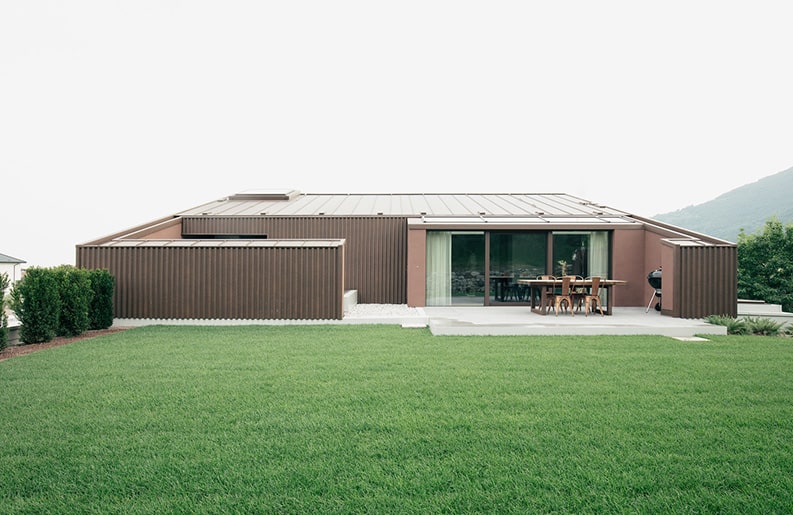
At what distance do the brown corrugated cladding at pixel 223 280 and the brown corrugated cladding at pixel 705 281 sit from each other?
325 inches

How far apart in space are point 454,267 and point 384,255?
2396 millimetres

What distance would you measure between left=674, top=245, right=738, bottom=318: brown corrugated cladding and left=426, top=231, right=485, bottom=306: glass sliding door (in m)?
5.06

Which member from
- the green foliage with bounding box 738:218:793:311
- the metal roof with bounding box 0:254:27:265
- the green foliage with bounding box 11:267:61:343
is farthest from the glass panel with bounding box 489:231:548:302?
the metal roof with bounding box 0:254:27:265

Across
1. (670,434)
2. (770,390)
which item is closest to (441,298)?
(770,390)

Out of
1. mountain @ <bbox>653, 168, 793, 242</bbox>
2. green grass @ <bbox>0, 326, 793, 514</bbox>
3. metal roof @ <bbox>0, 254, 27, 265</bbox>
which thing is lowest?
green grass @ <bbox>0, 326, 793, 514</bbox>

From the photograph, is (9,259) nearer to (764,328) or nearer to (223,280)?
(223,280)

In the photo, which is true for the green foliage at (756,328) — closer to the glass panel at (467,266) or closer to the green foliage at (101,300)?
the glass panel at (467,266)

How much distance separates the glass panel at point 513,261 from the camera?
51.3 feet

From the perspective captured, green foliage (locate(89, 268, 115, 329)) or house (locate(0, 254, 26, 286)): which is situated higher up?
house (locate(0, 254, 26, 286))

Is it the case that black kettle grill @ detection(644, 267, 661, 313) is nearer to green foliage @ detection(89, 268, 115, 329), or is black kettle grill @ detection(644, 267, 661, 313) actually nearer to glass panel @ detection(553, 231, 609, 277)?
glass panel @ detection(553, 231, 609, 277)

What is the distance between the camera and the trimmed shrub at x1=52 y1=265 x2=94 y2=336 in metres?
10.7

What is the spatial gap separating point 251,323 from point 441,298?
5.75m

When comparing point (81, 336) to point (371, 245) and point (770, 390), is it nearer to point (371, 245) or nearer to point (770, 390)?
point (371, 245)

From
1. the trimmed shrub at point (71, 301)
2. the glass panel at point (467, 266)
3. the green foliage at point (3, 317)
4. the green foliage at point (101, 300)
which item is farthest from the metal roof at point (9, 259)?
the glass panel at point (467, 266)
